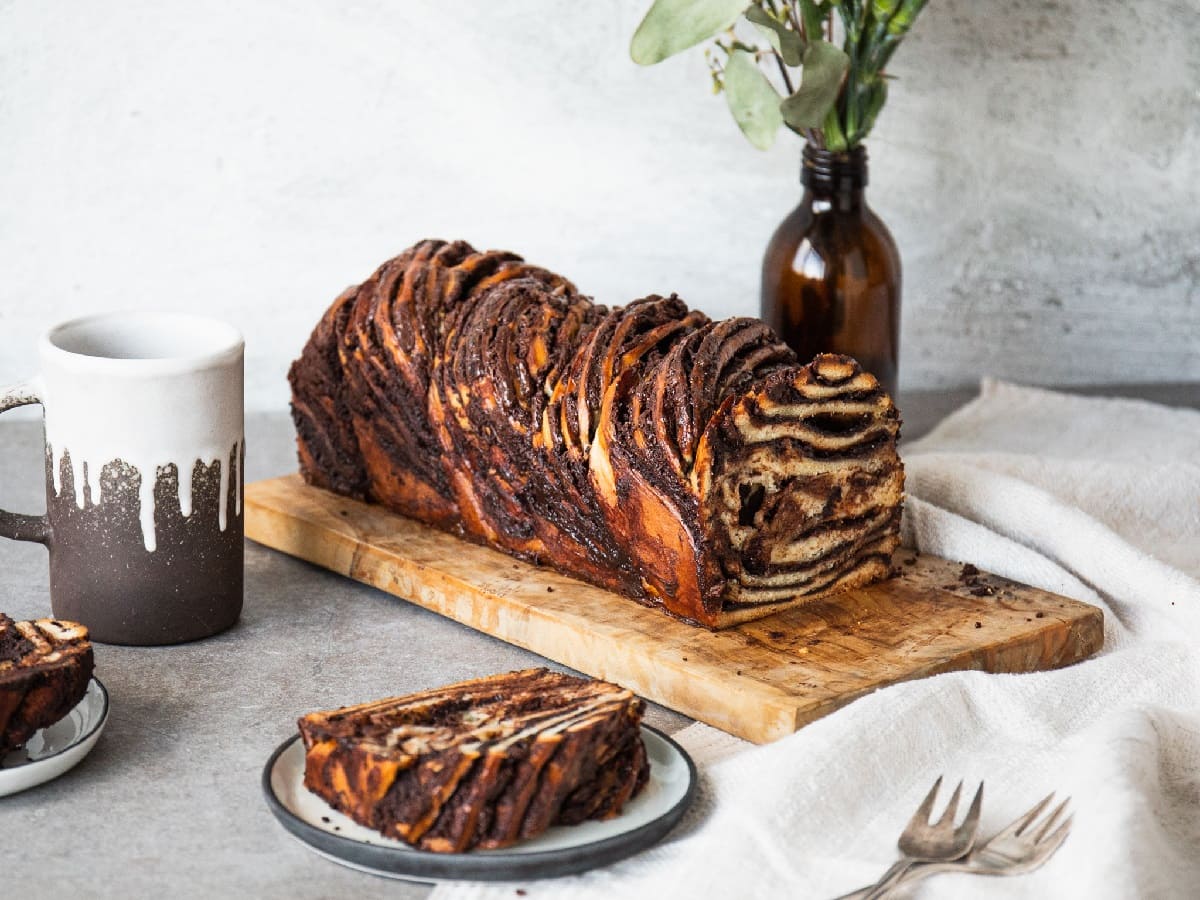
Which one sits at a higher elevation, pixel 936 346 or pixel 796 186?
pixel 796 186

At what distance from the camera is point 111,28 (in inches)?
89.5

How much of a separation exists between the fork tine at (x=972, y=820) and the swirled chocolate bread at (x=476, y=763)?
0.80 ft

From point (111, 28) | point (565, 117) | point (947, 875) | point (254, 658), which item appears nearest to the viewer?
point (947, 875)

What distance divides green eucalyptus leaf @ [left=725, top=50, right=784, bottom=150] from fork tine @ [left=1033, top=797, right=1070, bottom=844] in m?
0.98

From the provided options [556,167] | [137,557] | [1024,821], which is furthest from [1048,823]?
[556,167]

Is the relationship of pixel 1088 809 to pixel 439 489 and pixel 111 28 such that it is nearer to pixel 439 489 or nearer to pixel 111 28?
pixel 439 489

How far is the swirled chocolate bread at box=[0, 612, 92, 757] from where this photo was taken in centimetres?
123

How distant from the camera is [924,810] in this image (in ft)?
3.99

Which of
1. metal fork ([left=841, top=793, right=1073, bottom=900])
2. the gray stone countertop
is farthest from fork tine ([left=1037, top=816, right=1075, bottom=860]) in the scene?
the gray stone countertop

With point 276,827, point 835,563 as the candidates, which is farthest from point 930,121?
point 276,827

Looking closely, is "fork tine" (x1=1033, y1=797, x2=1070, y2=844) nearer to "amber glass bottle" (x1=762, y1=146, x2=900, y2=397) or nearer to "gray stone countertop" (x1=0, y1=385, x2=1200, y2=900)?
"gray stone countertop" (x1=0, y1=385, x2=1200, y2=900)

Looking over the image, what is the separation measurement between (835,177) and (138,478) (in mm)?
947

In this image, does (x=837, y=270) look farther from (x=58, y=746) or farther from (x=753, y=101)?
(x=58, y=746)

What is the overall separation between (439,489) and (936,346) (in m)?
1.20
